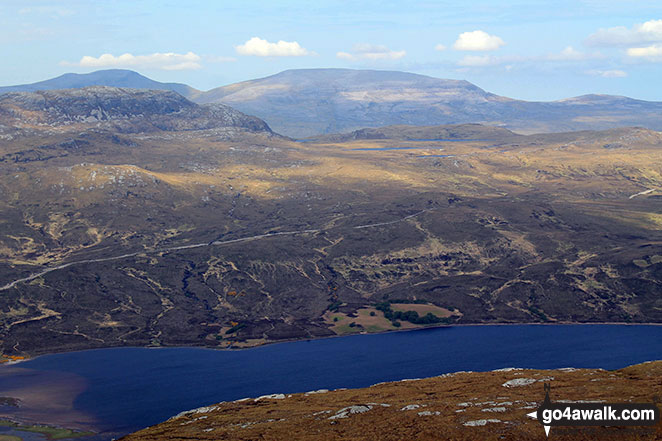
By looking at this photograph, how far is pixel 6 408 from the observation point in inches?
6284

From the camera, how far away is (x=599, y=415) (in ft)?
200

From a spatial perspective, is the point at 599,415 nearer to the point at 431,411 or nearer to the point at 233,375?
the point at 431,411

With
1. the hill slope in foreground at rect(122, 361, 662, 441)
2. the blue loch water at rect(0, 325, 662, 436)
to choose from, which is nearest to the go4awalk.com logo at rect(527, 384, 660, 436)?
the hill slope in foreground at rect(122, 361, 662, 441)

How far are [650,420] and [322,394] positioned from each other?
6235 centimetres

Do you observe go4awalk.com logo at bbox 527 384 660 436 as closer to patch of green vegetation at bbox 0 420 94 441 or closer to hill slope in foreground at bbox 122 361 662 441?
hill slope in foreground at bbox 122 361 662 441

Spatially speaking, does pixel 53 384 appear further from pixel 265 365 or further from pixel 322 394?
pixel 322 394

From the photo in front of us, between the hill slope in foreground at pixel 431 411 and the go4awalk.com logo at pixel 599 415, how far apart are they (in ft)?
2.11

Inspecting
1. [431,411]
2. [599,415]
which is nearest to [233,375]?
[431,411]

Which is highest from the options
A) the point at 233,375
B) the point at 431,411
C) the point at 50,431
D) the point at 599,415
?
the point at 599,415

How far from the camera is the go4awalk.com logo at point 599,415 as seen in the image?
196 feet

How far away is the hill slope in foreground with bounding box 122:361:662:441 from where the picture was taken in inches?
2644

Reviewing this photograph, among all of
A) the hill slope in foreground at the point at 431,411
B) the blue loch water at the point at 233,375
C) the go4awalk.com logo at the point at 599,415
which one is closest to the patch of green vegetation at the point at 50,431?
the blue loch water at the point at 233,375

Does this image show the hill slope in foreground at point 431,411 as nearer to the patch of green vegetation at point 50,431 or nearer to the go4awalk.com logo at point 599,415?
the go4awalk.com logo at point 599,415

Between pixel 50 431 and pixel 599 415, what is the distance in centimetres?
12322
